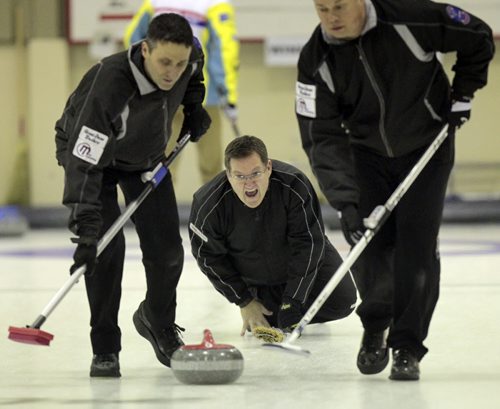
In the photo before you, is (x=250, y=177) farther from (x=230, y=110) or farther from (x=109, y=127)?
(x=230, y=110)

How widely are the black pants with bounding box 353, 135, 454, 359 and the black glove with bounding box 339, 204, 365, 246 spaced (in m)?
0.13

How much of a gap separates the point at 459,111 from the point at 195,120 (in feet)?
2.95

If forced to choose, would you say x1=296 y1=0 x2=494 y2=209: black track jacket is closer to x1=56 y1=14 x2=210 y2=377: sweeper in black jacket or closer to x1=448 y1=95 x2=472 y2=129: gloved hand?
x1=448 y1=95 x2=472 y2=129: gloved hand

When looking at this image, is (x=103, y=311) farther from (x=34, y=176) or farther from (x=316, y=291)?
(x=34, y=176)

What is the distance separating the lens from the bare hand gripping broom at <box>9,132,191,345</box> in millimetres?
3160

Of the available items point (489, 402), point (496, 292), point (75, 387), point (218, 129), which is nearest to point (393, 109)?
point (489, 402)

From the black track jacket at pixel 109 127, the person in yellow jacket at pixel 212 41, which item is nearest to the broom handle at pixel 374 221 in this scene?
the black track jacket at pixel 109 127

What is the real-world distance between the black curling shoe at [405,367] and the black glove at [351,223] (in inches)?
13.7

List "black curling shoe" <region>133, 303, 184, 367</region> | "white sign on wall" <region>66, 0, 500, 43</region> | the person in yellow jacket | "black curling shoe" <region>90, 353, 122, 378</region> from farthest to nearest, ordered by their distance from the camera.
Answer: "white sign on wall" <region>66, 0, 500, 43</region> → the person in yellow jacket → "black curling shoe" <region>133, 303, 184, 367</region> → "black curling shoe" <region>90, 353, 122, 378</region>

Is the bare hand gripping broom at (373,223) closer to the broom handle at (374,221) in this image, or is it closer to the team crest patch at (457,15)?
the broom handle at (374,221)

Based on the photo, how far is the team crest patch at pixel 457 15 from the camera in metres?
3.24

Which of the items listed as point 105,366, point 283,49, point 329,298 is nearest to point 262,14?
point 283,49

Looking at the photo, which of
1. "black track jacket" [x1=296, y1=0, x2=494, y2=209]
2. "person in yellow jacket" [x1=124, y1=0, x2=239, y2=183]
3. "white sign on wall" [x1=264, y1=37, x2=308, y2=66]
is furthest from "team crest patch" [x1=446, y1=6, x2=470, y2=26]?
"white sign on wall" [x1=264, y1=37, x2=308, y2=66]

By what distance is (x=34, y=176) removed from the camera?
9367 mm
